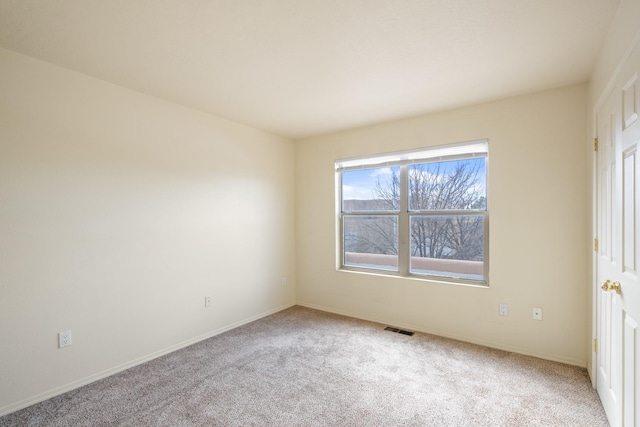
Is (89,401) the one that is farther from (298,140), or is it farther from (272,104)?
(298,140)

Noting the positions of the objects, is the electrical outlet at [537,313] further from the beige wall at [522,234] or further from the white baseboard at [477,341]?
the white baseboard at [477,341]

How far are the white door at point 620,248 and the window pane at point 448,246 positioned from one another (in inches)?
43.9

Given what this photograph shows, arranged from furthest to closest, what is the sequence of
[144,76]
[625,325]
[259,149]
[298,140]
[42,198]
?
[298,140]
[259,149]
[144,76]
[42,198]
[625,325]

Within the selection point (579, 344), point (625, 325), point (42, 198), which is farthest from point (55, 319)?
point (579, 344)

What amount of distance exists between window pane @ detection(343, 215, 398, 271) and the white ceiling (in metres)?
1.53

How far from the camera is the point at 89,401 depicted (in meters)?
2.13

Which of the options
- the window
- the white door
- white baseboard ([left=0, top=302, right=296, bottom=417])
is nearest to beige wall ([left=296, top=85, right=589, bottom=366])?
the window

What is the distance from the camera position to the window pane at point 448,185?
3.19 meters

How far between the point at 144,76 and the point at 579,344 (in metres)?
4.17

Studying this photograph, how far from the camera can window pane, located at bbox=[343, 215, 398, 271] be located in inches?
149

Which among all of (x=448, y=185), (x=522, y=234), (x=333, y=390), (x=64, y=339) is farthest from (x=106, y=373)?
(x=522, y=234)

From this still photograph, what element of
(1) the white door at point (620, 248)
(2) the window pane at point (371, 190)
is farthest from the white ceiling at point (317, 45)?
(2) the window pane at point (371, 190)

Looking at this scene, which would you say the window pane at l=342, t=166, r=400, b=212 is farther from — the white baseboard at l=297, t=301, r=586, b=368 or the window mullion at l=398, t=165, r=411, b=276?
the white baseboard at l=297, t=301, r=586, b=368

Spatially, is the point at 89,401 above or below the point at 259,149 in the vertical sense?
below
